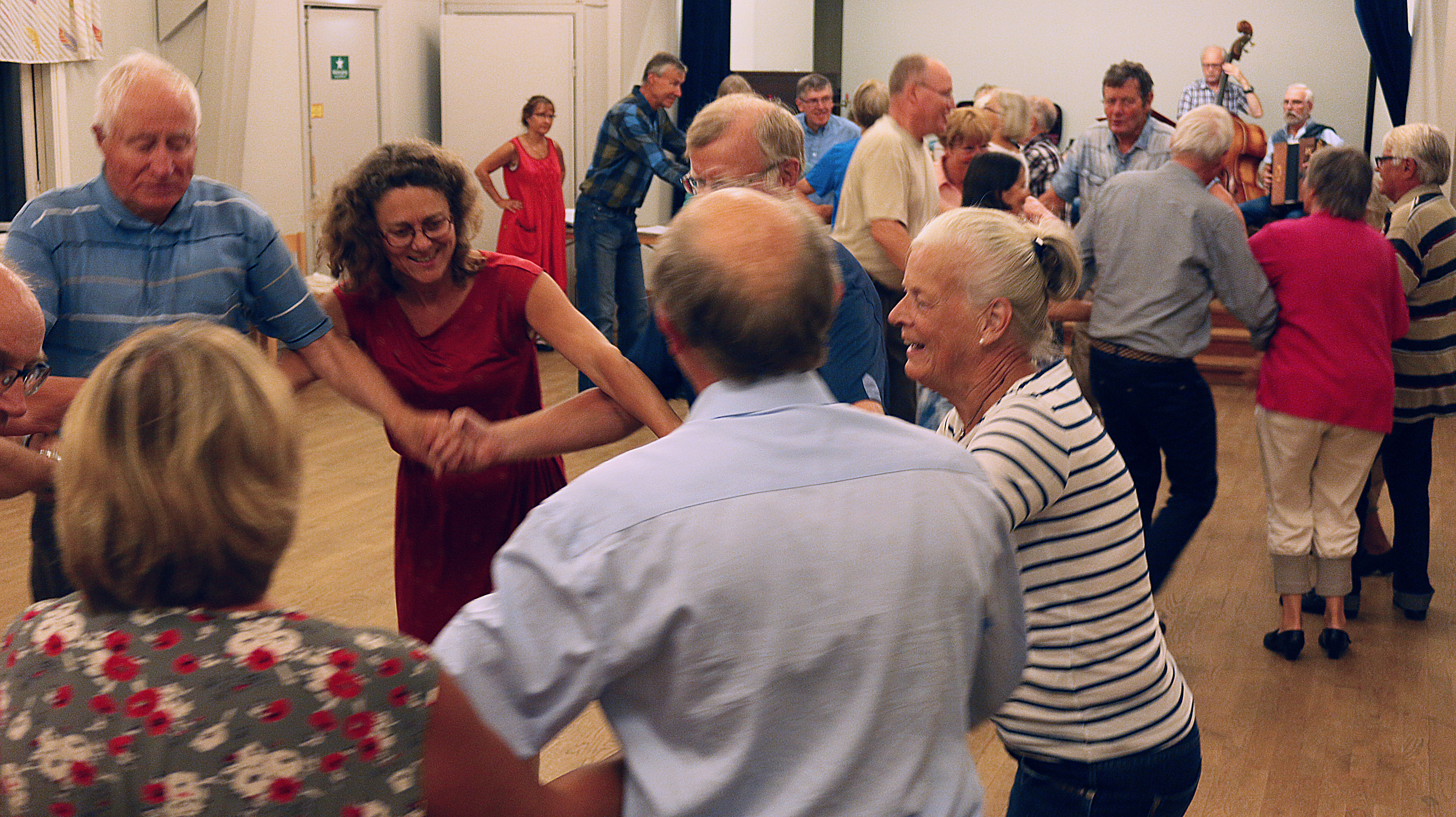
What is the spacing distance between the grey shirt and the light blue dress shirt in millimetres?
2713

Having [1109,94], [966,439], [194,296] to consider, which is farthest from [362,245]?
[1109,94]

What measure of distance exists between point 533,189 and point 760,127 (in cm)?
605

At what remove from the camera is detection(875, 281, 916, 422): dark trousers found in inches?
171

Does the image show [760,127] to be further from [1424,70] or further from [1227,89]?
[1227,89]

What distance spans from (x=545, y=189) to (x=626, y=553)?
7.46 meters

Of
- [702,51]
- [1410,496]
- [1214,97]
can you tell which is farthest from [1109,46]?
[1410,496]

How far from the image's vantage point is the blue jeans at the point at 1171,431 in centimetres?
368

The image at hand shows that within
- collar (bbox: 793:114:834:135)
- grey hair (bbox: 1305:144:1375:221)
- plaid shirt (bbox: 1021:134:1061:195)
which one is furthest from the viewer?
collar (bbox: 793:114:834:135)

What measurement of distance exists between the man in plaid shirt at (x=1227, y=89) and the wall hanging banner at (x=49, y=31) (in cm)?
755

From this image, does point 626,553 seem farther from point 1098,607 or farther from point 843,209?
point 843,209

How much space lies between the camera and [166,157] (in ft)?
7.41

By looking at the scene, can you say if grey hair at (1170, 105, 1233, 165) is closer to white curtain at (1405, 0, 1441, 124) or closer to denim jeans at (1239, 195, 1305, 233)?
denim jeans at (1239, 195, 1305, 233)

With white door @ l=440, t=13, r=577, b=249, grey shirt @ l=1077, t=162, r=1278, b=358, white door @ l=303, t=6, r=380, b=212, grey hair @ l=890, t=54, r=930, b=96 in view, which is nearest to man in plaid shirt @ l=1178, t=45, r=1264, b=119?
white door @ l=440, t=13, r=577, b=249

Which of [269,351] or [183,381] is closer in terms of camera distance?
[183,381]
